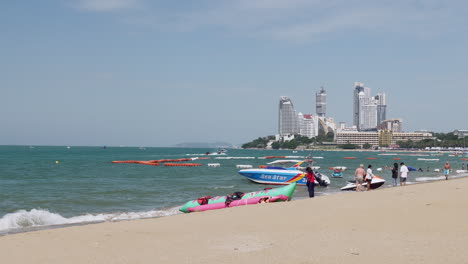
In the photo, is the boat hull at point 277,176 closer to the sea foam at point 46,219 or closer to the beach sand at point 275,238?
the sea foam at point 46,219

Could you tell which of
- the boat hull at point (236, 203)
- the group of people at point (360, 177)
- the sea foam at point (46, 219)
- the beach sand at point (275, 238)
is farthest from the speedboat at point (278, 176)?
the beach sand at point (275, 238)

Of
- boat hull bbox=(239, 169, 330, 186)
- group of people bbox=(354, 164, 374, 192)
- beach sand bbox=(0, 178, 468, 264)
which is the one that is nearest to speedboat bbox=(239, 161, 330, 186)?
boat hull bbox=(239, 169, 330, 186)

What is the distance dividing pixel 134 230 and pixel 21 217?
26.7 ft

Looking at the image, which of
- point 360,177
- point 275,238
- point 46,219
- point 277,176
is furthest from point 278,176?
point 275,238

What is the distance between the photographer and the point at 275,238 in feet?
35.1

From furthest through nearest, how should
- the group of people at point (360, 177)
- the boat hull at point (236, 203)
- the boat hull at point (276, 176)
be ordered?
the boat hull at point (276, 176), the group of people at point (360, 177), the boat hull at point (236, 203)

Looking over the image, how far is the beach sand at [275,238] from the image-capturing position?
887cm

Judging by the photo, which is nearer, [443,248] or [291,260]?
[291,260]

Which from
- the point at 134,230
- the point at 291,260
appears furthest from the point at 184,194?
the point at 291,260

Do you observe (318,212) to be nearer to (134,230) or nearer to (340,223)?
(340,223)

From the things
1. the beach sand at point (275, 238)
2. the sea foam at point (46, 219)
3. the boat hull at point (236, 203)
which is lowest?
the sea foam at point (46, 219)

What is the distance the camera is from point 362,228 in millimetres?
11656

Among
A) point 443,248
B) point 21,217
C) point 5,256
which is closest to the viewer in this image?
point 443,248

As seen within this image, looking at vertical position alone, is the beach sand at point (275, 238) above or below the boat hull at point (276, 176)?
above
